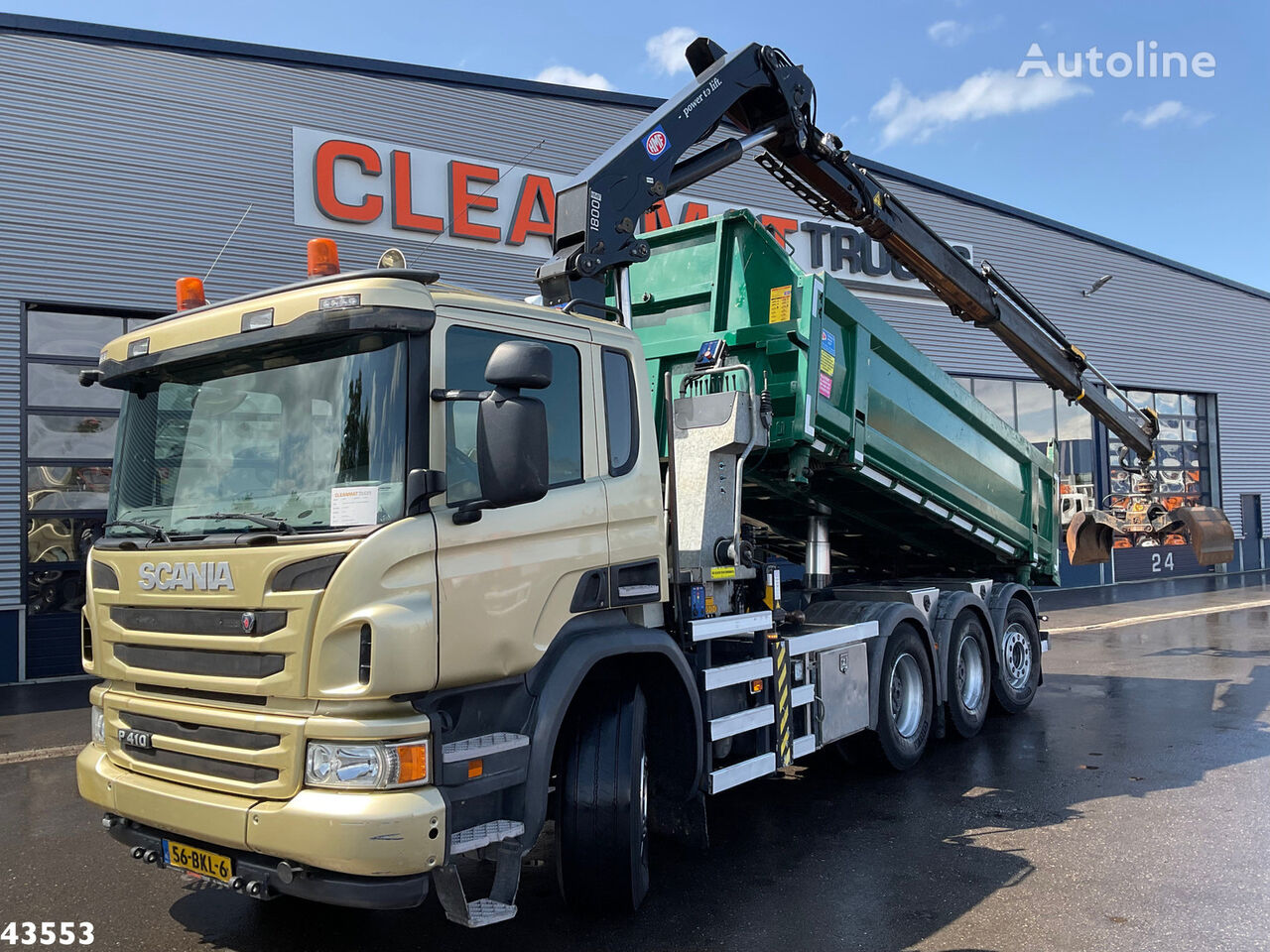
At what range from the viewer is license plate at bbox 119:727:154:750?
3.93 m

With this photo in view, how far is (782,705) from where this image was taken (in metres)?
5.62

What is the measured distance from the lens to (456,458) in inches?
148

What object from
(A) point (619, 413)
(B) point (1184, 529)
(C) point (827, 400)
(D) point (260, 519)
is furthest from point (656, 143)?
(B) point (1184, 529)

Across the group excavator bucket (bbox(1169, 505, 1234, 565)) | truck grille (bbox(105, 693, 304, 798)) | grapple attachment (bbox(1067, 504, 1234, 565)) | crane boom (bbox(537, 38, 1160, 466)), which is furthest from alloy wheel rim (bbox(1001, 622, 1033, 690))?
truck grille (bbox(105, 693, 304, 798))

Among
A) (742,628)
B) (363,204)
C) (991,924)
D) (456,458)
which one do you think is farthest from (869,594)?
(363,204)

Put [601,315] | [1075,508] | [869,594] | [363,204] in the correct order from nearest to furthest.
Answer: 1. [601,315]
2. [869,594]
3. [1075,508]
4. [363,204]

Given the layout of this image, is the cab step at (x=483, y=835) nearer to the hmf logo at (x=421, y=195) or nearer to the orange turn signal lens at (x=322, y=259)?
the orange turn signal lens at (x=322, y=259)

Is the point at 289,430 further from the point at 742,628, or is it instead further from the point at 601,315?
the point at 742,628

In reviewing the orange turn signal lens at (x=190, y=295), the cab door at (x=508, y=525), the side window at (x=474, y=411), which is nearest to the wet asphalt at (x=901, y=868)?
the cab door at (x=508, y=525)

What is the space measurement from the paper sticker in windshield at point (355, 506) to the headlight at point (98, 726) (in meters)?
1.61

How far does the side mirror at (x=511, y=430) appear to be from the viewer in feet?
11.7

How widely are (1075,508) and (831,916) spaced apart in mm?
7749

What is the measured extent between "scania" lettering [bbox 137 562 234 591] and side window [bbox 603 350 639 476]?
170 centimetres

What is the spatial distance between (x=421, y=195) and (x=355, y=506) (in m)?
12.2
